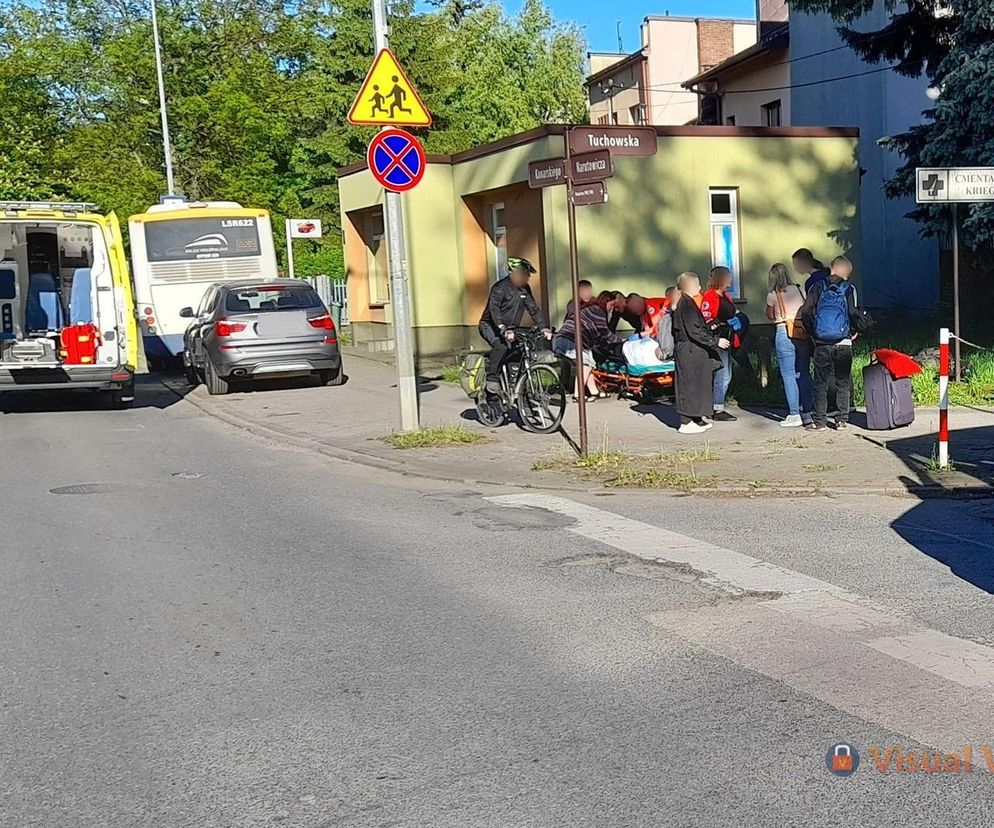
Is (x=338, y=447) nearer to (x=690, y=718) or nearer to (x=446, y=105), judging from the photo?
(x=690, y=718)

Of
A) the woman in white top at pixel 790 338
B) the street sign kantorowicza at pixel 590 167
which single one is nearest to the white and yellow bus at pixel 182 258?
the woman in white top at pixel 790 338

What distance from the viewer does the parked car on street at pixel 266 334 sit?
17.8m

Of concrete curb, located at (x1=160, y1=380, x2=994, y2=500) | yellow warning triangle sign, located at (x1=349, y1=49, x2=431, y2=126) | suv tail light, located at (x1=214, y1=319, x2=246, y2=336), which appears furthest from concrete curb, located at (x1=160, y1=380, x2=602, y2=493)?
yellow warning triangle sign, located at (x1=349, y1=49, x2=431, y2=126)

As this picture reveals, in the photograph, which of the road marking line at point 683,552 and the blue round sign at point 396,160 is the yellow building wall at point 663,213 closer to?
the blue round sign at point 396,160

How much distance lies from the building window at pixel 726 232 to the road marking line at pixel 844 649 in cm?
1336

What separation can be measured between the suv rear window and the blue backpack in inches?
356

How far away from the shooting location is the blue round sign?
12.0 m

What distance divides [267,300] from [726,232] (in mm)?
7691

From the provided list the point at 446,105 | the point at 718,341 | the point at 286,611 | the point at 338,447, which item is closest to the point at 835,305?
the point at 718,341

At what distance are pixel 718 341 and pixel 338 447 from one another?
4161 mm

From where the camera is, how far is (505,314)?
12.8 m

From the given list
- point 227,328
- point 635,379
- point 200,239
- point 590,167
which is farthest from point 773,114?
point 590,167

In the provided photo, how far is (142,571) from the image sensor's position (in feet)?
24.0

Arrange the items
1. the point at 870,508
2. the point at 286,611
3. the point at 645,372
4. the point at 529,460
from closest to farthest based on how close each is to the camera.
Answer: the point at 286,611
the point at 870,508
the point at 529,460
the point at 645,372
